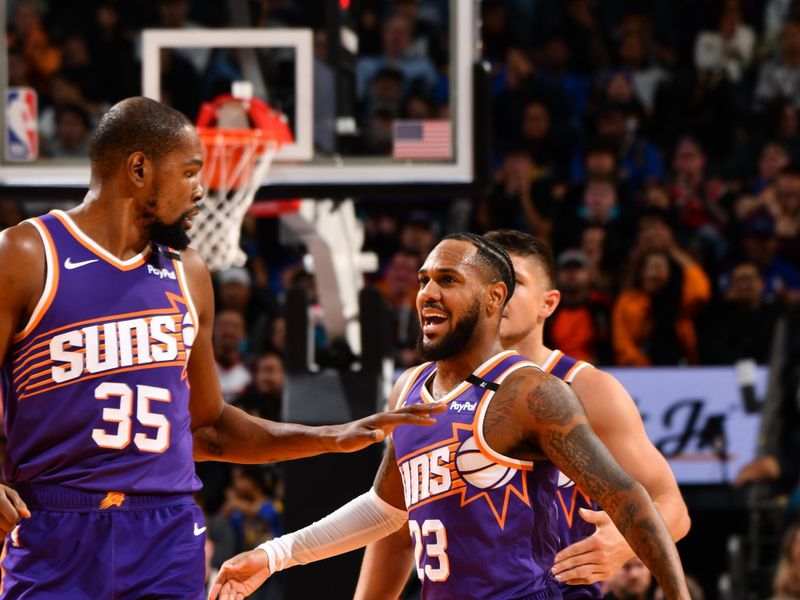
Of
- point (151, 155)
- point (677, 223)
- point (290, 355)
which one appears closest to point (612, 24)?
point (677, 223)

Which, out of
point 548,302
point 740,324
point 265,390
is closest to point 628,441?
point 548,302

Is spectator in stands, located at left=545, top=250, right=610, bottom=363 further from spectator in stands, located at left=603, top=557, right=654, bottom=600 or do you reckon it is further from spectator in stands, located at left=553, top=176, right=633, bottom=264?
spectator in stands, located at left=603, top=557, right=654, bottom=600

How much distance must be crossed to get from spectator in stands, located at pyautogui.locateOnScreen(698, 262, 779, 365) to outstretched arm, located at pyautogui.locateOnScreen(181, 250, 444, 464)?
20.8 feet

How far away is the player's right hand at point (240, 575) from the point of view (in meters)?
4.39

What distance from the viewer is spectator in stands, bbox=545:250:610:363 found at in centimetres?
1042

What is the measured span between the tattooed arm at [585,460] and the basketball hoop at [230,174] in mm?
3567

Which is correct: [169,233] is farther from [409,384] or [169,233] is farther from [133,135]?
[409,384]

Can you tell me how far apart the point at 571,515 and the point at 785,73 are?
9.17m

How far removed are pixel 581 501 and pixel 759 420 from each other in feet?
16.5

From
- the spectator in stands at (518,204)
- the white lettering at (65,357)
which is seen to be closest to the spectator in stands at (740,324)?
the spectator in stands at (518,204)

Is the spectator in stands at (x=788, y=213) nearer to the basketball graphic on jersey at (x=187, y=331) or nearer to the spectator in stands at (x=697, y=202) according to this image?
the spectator in stands at (x=697, y=202)

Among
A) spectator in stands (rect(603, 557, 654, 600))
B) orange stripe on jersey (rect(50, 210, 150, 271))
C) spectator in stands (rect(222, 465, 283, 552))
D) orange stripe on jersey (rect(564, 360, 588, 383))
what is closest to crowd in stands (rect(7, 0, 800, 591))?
spectator in stands (rect(222, 465, 283, 552))

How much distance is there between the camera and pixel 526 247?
5105mm

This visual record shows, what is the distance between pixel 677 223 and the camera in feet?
A: 38.5
